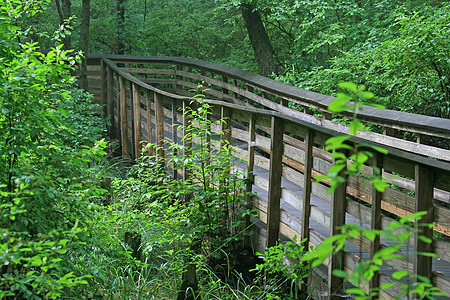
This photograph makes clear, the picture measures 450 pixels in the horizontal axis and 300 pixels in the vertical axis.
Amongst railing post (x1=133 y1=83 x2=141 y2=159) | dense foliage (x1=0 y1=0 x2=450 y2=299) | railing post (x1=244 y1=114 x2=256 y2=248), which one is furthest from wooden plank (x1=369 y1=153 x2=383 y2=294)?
railing post (x1=133 y1=83 x2=141 y2=159)

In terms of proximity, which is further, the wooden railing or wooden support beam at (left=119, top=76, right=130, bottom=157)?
wooden support beam at (left=119, top=76, right=130, bottom=157)

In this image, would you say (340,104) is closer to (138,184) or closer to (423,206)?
(423,206)

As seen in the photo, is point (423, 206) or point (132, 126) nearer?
point (423, 206)

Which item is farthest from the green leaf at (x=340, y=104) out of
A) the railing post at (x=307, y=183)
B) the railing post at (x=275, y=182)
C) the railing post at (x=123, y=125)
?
the railing post at (x=123, y=125)

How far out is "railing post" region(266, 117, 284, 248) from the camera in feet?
15.4

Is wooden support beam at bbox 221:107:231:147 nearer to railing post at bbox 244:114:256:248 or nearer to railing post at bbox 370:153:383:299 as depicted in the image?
railing post at bbox 244:114:256:248

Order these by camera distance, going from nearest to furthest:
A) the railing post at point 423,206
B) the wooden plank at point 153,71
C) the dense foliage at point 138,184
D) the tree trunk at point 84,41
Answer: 1. the railing post at point 423,206
2. the dense foliage at point 138,184
3. the tree trunk at point 84,41
4. the wooden plank at point 153,71

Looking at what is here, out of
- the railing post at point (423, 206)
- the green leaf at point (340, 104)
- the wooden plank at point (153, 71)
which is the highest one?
the green leaf at point (340, 104)

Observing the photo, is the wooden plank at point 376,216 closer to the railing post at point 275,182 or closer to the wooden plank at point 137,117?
the railing post at point 275,182

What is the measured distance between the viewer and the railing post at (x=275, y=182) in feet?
15.4

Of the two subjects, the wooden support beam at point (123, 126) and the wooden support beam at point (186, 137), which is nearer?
the wooden support beam at point (186, 137)

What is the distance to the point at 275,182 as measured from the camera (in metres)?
4.77

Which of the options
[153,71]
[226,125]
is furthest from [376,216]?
[153,71]

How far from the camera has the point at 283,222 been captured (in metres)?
4.79
